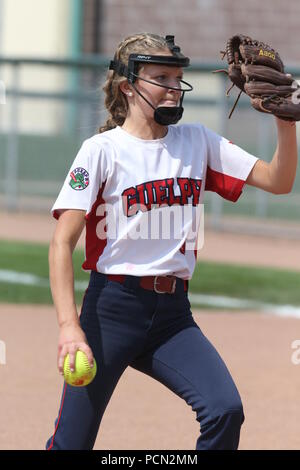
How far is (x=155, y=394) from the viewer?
6.65 metres

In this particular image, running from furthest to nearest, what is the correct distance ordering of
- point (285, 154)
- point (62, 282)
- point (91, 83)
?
point (91, 83)
point (285, 154)
point (62, 282)

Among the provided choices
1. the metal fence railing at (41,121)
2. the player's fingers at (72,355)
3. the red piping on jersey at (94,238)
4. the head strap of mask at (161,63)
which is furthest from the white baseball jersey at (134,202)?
the metal fence railing at (41,121)

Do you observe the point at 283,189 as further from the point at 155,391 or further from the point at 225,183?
the point at 155,391

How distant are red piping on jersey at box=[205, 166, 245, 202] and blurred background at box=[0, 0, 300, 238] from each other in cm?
713

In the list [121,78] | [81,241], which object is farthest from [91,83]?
[121,78]

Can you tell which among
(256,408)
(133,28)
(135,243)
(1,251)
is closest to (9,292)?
(1,251)

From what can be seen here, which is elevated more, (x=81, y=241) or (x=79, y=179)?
(x=79, y=179)

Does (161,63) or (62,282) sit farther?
(161,63)

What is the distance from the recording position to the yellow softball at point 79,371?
12.2 feet

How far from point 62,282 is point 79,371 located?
0.34 meters

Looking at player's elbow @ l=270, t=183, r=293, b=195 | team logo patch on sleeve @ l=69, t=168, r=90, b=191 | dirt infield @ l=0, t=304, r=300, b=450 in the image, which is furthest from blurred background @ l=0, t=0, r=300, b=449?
team logo patch on sleeve @ l=69, t=168, r=90, b=191

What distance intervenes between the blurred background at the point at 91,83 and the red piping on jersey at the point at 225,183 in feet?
23.4

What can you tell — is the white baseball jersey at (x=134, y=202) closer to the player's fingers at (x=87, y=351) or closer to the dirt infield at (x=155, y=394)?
the player's fingers at (x=87, y=351)

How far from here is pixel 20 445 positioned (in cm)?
540
